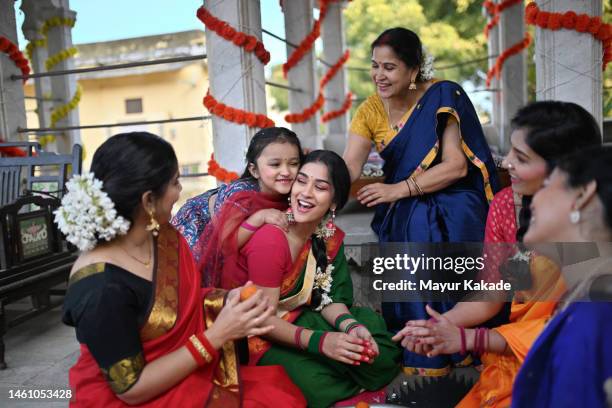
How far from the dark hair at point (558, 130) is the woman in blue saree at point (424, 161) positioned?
36.2 inches

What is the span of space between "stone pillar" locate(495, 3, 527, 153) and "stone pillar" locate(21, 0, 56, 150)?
6386 mm

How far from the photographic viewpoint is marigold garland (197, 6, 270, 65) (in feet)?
11.8

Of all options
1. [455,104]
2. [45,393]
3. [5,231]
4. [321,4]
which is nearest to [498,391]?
[455,104]

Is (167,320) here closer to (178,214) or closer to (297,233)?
(297,233)

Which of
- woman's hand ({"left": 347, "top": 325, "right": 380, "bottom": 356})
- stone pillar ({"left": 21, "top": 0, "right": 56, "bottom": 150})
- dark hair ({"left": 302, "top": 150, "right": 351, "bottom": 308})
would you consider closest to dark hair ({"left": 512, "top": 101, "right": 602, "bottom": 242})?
dark hair ({"left": 302, "top": 150, "right": 351, "bottom": 308})

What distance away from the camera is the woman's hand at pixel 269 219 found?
219 centimetres

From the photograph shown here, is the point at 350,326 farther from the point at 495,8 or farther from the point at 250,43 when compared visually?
the point at 495,8

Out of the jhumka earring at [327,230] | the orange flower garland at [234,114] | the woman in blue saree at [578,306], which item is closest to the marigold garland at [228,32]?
the orange flower garland at [234,114]

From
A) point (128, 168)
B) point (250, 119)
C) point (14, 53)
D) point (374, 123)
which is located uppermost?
point (14, 53)

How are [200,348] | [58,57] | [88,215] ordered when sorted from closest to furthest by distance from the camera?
1. [88,215]
2. [200,348]
3. [58,57]

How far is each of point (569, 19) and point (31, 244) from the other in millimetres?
3772

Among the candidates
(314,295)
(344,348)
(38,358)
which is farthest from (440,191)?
(38,358)

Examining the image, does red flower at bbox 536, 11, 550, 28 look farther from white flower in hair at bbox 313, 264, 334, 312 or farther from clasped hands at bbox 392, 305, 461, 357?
clasped hands at bbox 392, 305, 461, 357

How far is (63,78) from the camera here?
730 cm
